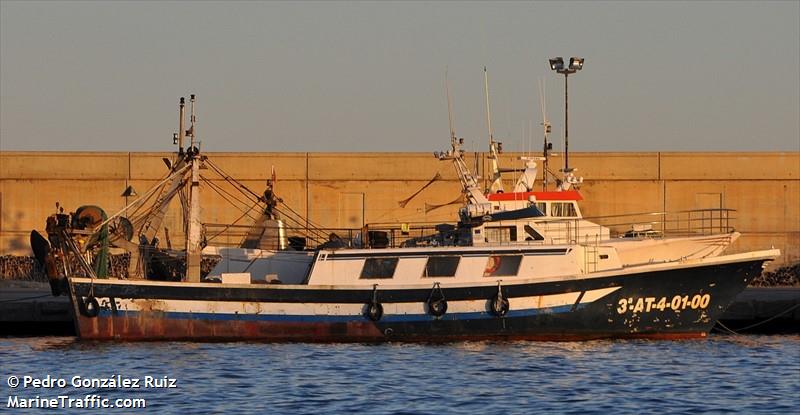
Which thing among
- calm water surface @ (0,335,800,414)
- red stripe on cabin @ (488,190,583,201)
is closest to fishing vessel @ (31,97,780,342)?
calm water surface @ (0,335,800,414)

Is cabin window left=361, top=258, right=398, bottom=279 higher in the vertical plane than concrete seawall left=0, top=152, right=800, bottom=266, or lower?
lower

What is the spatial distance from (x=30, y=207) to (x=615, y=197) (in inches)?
833

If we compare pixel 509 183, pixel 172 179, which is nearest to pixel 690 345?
pixel 172 179

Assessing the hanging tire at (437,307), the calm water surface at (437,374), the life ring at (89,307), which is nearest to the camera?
the calm water surface at (437,374)

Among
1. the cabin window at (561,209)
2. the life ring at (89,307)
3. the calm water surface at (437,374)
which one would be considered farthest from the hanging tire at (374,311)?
the life ring at (89,307)

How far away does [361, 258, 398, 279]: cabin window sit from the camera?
38.1 meters

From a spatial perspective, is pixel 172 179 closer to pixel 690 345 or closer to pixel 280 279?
pixel 280 279

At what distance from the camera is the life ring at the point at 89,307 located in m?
38.4

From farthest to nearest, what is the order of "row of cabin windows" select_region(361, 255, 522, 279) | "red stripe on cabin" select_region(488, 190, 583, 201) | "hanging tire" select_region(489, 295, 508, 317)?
"red stripe on cabin" select_region(488, 190, 583, 201), "row of cabin windows" select_region(361, 255, 522, 279), "hanging tire" select_region(489, 295, 508, 317)

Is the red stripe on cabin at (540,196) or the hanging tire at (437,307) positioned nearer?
the hanging tire at (437,307)

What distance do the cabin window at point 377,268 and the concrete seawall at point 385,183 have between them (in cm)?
1809

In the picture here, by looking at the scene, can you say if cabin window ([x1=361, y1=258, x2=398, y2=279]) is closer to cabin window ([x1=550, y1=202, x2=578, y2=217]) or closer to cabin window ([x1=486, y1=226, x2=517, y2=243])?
cabin window ([x1=486, y1=226, x2=517, y2=243])

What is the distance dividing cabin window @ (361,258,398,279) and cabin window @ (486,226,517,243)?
2.56 m

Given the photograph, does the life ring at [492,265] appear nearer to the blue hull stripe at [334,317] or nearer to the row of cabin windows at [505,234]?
the blue hull stripe at [334,317]
